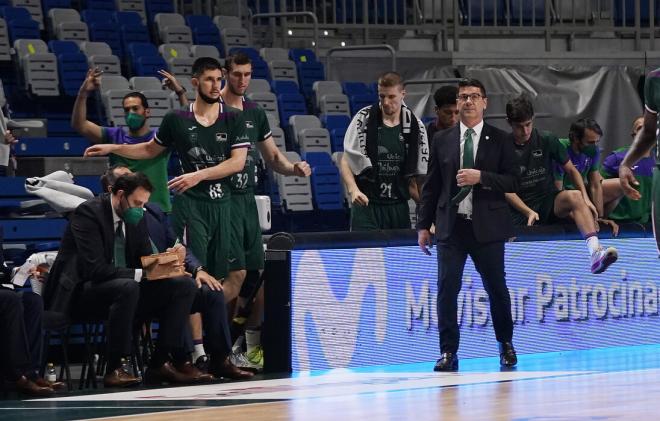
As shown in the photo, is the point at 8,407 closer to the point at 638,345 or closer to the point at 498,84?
the point at 638,345

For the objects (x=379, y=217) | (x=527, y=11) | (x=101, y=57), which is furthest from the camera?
(x=527, y=11)

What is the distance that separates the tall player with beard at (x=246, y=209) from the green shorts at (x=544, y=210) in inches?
88.7

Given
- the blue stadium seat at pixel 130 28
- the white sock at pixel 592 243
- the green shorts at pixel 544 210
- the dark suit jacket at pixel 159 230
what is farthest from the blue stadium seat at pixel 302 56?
the dark suit jacket at pixel 159 230

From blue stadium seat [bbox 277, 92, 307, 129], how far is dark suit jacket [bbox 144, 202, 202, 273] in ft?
23.4

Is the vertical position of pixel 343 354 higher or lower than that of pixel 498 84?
lower

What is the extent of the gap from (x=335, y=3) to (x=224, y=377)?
35.8 ft

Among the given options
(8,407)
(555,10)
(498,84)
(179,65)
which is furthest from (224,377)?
(555,10)

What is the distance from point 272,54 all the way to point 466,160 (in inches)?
327

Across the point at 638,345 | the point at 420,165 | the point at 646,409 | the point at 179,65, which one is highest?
the point at 179,65

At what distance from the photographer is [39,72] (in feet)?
48.1

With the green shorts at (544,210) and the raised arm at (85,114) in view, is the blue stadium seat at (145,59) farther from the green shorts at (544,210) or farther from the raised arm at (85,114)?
the green shorts at (544,210)

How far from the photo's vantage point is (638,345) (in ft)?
38.0

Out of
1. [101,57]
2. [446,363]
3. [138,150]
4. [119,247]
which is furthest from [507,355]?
[101,57]

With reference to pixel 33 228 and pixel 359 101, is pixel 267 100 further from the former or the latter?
pixel 33 228
